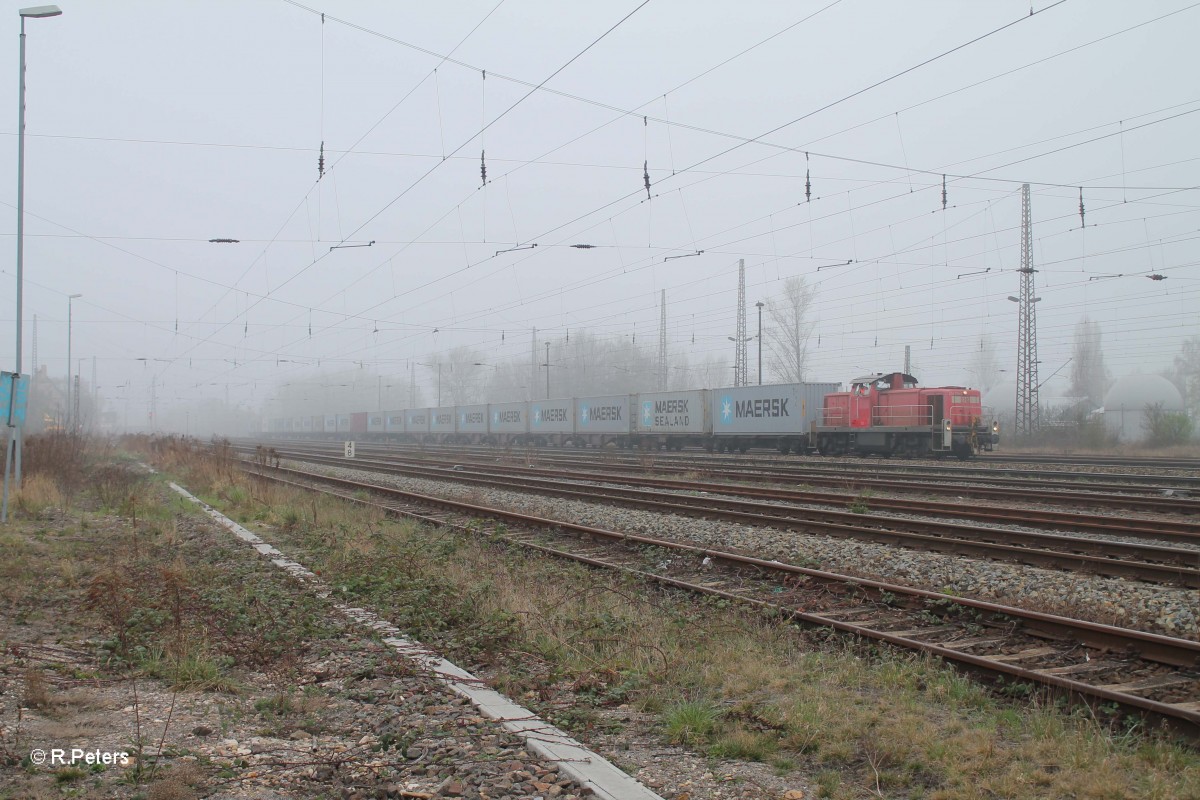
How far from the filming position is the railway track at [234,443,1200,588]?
9.40 m

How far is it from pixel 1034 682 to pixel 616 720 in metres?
2.97

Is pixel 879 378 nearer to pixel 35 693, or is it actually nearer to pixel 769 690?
pixel 769 690

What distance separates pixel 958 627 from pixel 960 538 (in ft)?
16.3

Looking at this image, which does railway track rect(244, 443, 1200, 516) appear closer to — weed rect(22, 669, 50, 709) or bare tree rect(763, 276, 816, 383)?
weed rect(22, 669, 50, 709)

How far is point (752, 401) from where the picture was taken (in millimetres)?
33969

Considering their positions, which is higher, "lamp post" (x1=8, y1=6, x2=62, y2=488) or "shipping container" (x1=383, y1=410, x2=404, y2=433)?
"lamp post" (x1=8, y1=6, x2=62, y2=488)

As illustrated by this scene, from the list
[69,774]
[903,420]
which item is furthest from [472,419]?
[69,774]

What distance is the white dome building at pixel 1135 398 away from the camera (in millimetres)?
48500

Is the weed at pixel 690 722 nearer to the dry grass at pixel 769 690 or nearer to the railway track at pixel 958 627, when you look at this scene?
the dry grass at pixel 769 690

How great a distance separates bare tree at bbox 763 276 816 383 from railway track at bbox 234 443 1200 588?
1467 inches

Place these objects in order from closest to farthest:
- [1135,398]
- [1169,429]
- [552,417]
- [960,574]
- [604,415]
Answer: [960,574] → [1169,429] → [604,415] → [552,417] → [1135,398]

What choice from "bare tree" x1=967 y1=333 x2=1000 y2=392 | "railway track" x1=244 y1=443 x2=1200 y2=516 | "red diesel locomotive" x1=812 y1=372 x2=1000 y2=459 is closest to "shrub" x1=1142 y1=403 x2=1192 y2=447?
"red diesel locomotive" x1=812 y1=372 x2=1000 y2=459

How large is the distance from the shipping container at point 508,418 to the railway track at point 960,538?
32.2 m

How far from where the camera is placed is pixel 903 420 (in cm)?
2856
